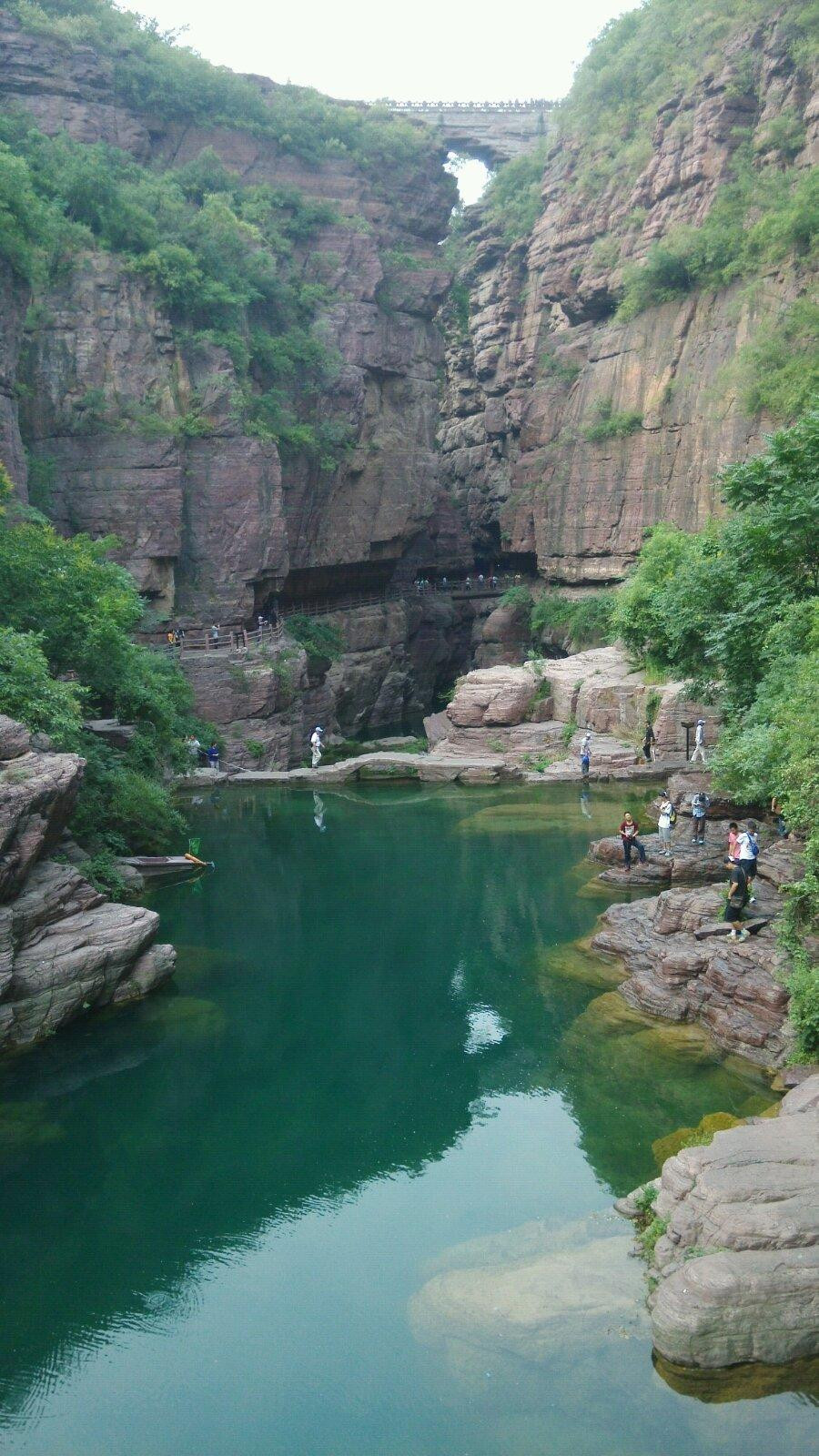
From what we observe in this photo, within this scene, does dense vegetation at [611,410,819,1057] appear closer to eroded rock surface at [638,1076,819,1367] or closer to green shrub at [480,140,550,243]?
eroded rock surface at [638,1076,819,1367]

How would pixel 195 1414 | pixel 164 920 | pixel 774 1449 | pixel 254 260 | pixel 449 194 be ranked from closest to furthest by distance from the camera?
pixel 774 1449, pixel 195 1414, pixel 164 920, pixel 254 260, pixel 449 194

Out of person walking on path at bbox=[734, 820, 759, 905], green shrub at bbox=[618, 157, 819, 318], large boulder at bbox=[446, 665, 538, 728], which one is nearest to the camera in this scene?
person walking on path at bbox=[734, 820, 759, 905]

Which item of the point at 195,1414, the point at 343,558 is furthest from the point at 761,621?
the point at 343,558

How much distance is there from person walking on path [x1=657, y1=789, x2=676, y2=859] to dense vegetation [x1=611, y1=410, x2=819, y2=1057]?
1.66 meters

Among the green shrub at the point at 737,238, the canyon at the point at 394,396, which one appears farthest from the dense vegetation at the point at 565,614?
the green shrub at the point at 737,238

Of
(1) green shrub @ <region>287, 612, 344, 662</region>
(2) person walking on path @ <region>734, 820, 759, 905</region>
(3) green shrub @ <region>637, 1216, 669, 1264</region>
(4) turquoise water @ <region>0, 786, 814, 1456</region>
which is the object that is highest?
(1) green shrub @ <region>287, 612, 344, 662</region>

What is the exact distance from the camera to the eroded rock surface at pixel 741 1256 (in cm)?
772

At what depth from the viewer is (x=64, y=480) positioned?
109 feet

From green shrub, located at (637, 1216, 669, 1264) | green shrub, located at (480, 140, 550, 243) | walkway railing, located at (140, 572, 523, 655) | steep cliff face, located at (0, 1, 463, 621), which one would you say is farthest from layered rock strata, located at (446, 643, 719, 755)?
green shrub, located at (480, 140, 550, 243)

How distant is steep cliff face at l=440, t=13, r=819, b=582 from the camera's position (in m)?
35.9

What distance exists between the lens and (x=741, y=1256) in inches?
316

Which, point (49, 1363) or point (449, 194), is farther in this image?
point (449, 194)

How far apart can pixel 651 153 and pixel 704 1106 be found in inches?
1573

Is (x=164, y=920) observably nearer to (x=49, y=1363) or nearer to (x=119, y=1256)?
(x=119, y=1256)
